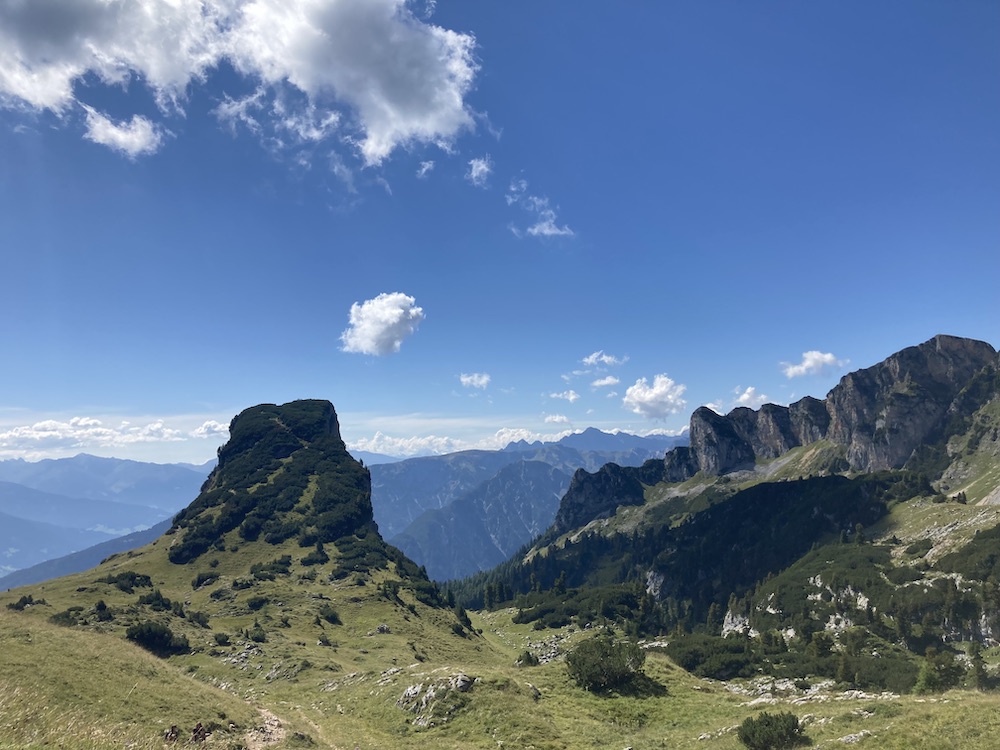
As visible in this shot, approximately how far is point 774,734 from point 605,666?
15.5m

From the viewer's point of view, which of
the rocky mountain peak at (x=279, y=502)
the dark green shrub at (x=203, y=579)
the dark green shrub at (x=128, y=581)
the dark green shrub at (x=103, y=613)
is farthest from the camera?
the rocky mountain peak at (x=279, y=502)

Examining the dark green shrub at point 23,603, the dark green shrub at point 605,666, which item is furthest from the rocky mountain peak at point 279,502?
the dark green shrub at point 605,666

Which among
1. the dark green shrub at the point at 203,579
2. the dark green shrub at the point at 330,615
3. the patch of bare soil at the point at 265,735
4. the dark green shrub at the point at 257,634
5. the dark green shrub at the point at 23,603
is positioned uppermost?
the patch of bare soil at the point at 265,735

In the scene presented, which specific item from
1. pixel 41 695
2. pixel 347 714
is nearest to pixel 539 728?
pixel 347 714

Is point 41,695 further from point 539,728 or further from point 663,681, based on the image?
point 663,681

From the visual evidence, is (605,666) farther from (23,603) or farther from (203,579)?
(203,579)

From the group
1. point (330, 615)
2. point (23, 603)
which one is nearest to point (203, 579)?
point (23, 603)

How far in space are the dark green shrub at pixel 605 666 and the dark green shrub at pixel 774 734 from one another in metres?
13.5

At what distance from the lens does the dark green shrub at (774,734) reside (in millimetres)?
23547

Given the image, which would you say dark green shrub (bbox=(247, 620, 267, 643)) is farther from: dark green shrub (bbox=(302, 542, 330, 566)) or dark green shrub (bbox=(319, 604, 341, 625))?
dark green shrub (bbox=(302, 542, 330, 566))

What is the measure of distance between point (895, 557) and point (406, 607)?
122475 millimetres

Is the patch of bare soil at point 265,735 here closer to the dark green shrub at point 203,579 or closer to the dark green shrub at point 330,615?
the dark green shrub at point 330,615

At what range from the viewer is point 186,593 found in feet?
349

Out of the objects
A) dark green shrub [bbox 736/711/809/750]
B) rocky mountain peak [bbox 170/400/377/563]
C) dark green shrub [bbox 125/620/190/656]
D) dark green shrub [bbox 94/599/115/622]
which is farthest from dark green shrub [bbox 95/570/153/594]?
dark green shrub [bbox 736/711/809/750]
